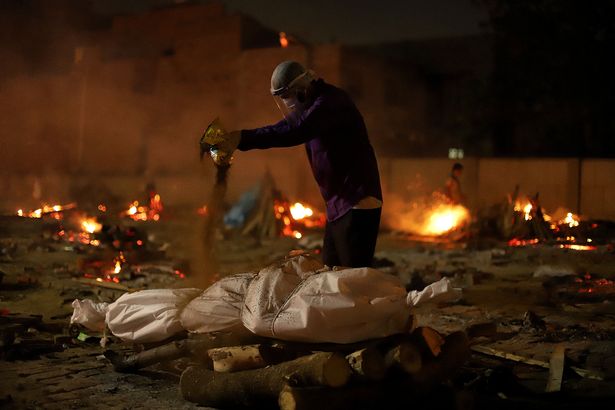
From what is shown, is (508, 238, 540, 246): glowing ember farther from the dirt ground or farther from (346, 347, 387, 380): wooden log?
(346, 347, 387, 380): wooden log

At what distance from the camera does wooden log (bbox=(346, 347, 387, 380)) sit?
376 centimetres

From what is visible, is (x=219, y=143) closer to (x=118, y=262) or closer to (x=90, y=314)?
(x=90, y=314)

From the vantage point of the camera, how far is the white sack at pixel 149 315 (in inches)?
189

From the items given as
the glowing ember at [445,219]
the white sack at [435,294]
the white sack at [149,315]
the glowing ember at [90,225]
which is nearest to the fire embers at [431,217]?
the glowing ember at [445,219]

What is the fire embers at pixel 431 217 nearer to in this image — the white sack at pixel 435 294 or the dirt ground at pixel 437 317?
the dirt ground at pixel 437 317

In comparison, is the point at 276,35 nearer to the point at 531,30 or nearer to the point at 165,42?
the point at 165,42

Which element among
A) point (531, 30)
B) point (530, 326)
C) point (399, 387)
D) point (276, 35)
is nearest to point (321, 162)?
point (399, 387)

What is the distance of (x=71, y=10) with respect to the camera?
22.7 meters

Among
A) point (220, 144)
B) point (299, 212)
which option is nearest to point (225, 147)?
point (220, 144)

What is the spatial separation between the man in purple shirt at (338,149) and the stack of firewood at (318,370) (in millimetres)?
828

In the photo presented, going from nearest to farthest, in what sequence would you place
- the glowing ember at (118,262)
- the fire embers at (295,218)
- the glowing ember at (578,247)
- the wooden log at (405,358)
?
the wooden log at (405,358), the glowing ember at (118,262), the glowing ember at (578,247), the fire embers at (295,218)

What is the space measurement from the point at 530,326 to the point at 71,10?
2033cm

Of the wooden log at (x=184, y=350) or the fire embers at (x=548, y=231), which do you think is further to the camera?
the fire embers at (x=548, y=231)

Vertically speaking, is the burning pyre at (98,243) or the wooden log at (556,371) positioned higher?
the burning pyre at (98,243)
